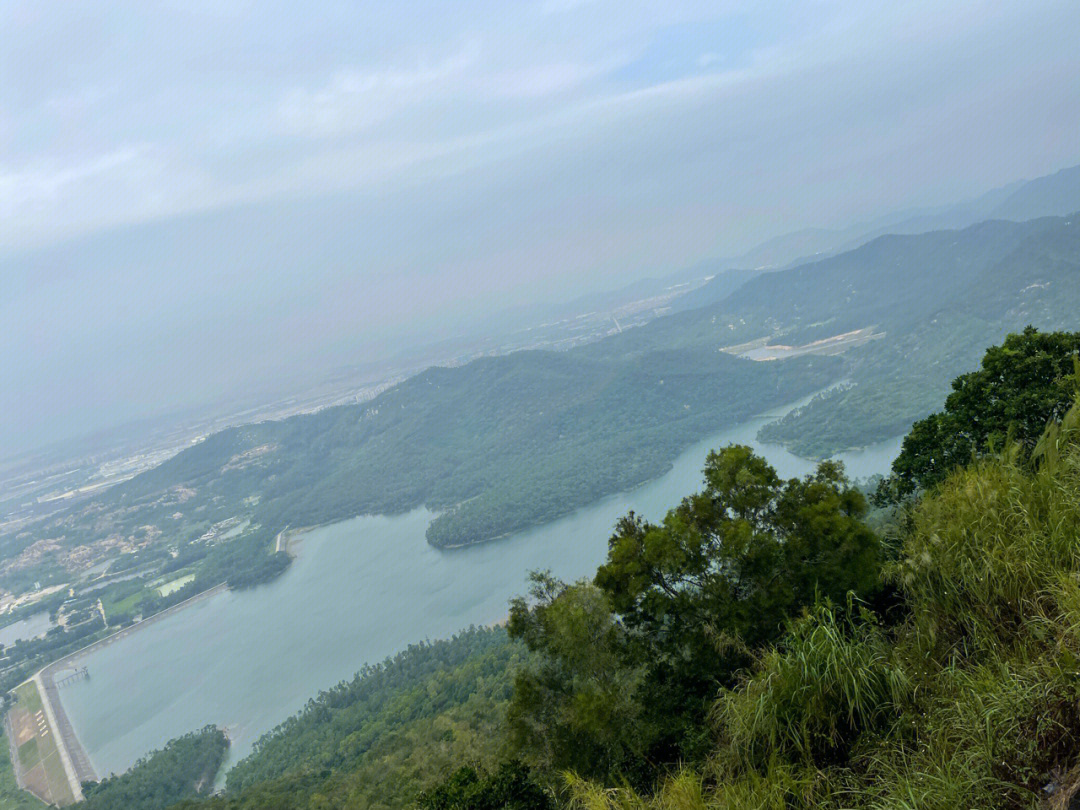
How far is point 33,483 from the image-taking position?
111 meters

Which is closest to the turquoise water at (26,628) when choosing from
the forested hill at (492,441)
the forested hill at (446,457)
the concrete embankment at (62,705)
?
the concrete embankment at (62,705)

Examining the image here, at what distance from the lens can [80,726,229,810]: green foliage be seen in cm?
2339

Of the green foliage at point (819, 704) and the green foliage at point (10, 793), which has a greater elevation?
the green foliage at point (819, 704)

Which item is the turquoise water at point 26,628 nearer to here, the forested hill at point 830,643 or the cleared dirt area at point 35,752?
the cleared dirt area at point 35,752

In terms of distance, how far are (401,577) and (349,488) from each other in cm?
2548

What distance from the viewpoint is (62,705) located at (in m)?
35.8

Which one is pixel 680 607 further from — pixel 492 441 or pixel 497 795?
pixel 492 441

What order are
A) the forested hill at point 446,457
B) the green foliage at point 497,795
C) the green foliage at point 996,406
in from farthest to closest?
1. the forested hill at point 446,457
2. the green foliage at point 996,406
3. the green foliage at point 497,795

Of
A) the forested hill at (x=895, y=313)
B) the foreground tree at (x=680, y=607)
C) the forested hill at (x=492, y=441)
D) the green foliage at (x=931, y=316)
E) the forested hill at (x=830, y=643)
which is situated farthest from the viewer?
the forested hill at (x=492, y=441)

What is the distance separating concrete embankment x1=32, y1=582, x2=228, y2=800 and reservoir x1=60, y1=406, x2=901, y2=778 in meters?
0.48

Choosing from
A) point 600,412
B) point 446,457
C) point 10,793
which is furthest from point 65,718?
point 600,412

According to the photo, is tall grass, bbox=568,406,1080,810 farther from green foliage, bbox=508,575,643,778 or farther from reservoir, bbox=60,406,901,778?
reservoir, bbox=60,406,901,778

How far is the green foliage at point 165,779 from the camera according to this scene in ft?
76.7

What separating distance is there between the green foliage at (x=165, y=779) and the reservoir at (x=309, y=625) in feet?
3.84
